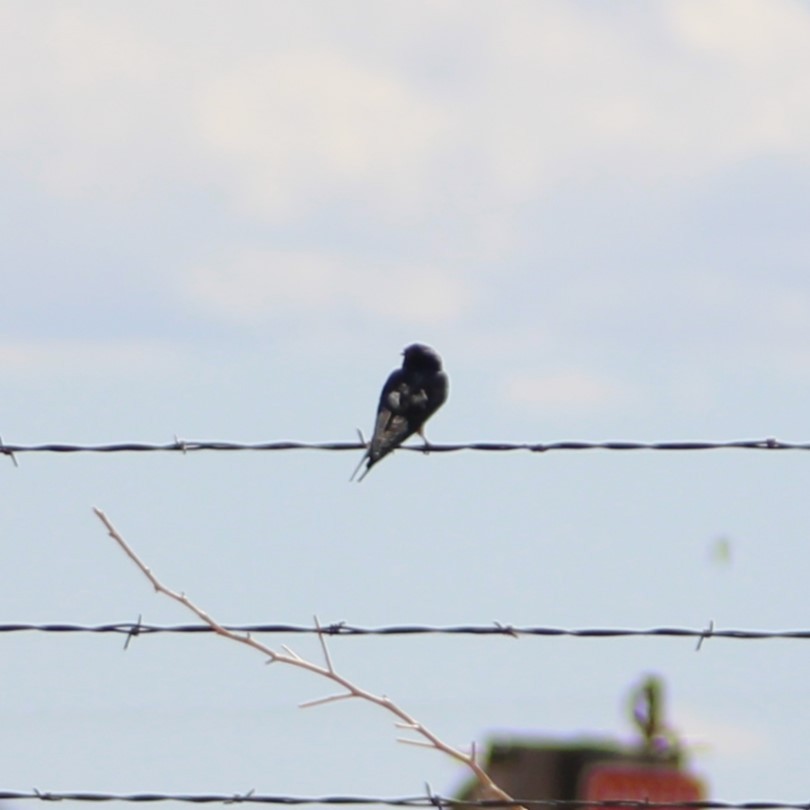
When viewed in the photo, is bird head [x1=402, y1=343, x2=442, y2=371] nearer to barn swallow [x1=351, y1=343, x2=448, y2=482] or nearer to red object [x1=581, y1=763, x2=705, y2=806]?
barn swallow [x1=351, y1=343, x2=448, y2=482]

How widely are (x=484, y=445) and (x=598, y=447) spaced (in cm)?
39

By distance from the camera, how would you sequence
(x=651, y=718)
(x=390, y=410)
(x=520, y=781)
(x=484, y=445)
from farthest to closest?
(x=520, y=781) → (x=651, y=718) → (x=390, y=410) → (x=484, y=445)

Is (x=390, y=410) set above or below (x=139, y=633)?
above

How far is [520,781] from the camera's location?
1541 centimetres

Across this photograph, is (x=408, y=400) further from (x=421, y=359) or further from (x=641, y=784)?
(x=641, y=784)

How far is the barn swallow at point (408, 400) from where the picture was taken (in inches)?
409

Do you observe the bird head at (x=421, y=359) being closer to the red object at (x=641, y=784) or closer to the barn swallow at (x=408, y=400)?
the barn swallow at (x=408, y=400)

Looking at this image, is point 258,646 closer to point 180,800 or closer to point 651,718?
point 180,800

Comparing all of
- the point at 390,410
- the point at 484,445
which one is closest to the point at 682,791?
the point at 390,410

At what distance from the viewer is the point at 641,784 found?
44.3 feet

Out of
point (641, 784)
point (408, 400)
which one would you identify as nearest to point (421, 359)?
point (408, 400)

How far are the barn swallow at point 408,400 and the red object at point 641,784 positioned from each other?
2477mm

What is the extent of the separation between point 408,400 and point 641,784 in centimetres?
359

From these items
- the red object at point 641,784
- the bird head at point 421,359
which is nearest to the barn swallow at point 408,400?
the bird head at point 421,359
